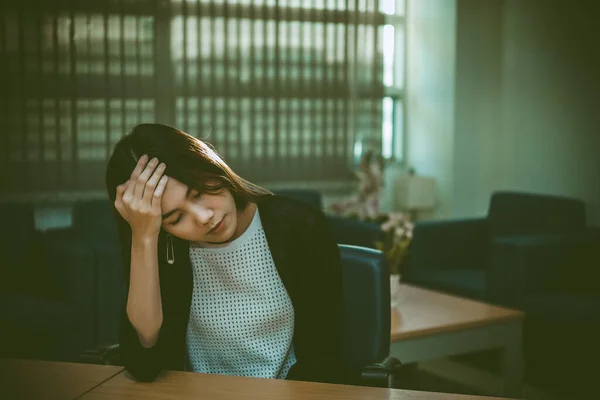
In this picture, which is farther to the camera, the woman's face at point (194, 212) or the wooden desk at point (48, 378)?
the woman's face at point (194, 212)

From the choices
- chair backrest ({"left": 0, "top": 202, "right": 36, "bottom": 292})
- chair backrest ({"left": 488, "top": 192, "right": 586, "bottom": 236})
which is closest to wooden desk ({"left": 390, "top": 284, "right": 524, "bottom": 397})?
chair backrest ({"left": 488, "top": 192, "right": 586, "bottom": 236})

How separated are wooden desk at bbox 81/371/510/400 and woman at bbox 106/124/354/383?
13 cm

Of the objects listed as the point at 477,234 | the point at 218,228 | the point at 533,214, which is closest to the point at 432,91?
the point at 477,234

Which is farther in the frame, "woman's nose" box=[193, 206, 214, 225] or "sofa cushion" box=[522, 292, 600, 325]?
"sofa cushion" box=[522, 292, 600, 325]

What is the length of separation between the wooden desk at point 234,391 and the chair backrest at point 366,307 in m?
0.48

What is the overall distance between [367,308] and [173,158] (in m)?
0.58

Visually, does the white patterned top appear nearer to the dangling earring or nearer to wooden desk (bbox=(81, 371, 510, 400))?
the dangling earring

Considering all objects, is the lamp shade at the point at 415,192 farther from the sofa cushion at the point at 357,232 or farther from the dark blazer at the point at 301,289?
the dark blazer at the point at 301,289

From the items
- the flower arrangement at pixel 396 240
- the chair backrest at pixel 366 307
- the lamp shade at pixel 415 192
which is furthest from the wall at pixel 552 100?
the chair backrest at pixel 366 307

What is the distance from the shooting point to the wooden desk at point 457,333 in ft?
8.27

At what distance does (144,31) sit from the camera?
15.6 feet

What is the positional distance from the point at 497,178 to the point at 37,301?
3.19m

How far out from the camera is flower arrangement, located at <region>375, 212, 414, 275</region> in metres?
2.96

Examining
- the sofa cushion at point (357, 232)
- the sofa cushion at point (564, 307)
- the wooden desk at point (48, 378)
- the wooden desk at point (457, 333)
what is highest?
the wooden desk at point (48, 378)
